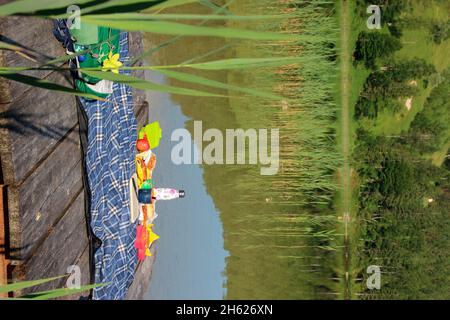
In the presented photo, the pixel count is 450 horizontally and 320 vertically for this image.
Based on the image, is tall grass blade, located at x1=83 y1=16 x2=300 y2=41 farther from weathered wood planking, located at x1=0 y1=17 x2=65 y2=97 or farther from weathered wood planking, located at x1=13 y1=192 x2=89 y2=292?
weathered wood planking, located at x1=13 y1=192 x2=89 y2=292

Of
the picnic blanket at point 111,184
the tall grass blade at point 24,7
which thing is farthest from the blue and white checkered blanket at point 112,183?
the tall grass blade at point 24,7

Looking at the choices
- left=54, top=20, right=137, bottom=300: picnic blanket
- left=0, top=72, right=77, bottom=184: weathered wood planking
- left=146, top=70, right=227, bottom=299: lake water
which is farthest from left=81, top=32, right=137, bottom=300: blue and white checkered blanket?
left=146, top=70, right=227, bottom=299: lake water

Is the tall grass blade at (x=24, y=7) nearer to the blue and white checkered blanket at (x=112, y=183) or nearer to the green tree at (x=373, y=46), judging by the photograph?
the blue and white checkered blanket at (x=112, y=183)

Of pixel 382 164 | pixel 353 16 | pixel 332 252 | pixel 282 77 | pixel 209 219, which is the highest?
pixel 353 16

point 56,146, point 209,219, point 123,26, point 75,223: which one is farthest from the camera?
point 209,219

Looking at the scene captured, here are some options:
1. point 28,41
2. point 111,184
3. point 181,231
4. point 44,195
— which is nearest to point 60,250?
point 44,195

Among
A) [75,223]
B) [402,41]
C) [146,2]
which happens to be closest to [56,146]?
[75,223]
